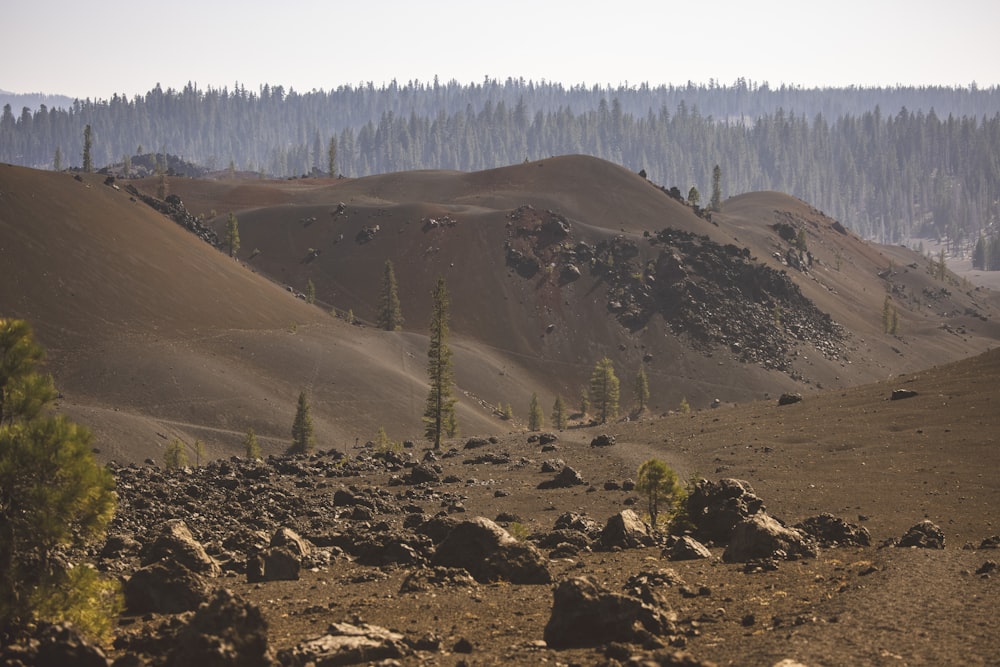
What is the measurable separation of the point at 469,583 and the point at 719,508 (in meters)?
11.6

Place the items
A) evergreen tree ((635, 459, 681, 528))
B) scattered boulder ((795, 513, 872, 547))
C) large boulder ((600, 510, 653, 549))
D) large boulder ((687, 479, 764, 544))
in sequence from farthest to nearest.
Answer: evergreen tree ((635, 459, 681, 528))
large boulder ((687, 479, 764, 544))
large boulder ((600, 510, 653, 549))
scattered boulder ((795, 513, 872, 547))

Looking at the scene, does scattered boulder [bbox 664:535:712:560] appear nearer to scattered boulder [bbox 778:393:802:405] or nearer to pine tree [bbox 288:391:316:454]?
scattered boulder [bbox 778:393:802:405]

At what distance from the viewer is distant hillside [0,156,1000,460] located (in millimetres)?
89688

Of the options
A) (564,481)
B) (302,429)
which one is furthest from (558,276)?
(564,481)

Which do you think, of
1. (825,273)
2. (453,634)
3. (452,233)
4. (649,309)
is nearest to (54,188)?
(452,233)

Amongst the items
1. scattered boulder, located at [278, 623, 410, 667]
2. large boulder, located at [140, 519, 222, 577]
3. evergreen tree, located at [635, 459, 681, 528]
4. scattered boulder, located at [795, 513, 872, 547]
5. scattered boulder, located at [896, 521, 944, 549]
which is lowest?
evergreen tree, located at [635, 459, 681, 528]

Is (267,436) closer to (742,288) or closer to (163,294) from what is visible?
(163,294)

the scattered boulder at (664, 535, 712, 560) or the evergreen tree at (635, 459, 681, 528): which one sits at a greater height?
the scattered boulder at (664, 535, 712, 560)

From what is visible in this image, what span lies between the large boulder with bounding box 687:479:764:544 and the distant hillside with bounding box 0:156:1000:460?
4761cm

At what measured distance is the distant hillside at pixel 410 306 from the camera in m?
89.7

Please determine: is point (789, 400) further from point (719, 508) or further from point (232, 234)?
point (232, 234)

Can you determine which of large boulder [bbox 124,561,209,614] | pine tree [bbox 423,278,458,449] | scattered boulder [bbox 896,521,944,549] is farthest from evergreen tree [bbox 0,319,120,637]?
pine tree [bbox 423,278,458,449]

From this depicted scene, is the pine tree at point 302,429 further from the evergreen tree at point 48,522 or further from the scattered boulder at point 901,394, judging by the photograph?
the evergreen tree at point 48,522

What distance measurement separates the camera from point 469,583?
23.2 meters
